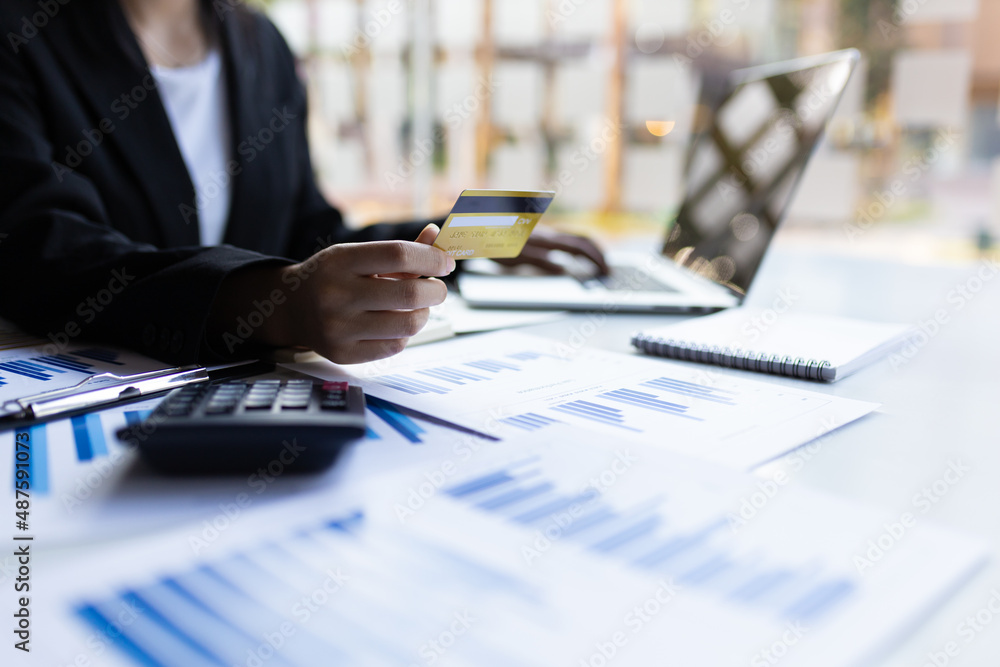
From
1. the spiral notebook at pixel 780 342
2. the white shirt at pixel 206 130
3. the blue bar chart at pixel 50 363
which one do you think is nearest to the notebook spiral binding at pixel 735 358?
the spiral notebook at pixel 780 342

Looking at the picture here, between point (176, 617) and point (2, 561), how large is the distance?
0.10 meters

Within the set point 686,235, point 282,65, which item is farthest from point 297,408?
point 282,65

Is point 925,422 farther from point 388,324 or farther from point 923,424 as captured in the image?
point 388,324

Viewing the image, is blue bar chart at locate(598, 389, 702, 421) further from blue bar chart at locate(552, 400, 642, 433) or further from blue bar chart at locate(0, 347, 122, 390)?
blue bar chart at locate(0, 347, 122, 390)

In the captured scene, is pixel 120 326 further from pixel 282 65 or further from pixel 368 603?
pixel 282 65

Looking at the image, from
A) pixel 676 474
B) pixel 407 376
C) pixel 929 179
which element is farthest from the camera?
pixel 929 179

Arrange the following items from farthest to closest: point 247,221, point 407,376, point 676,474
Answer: point 247,221 → point 407,376 → point 676,474

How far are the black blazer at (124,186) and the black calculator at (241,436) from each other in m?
0.22

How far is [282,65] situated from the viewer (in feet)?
4.58

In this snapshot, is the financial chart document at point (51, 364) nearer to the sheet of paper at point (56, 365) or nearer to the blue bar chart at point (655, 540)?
the sheet of paper at point (56, 365)

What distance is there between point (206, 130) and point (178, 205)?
217 millimetres

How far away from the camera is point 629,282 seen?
1.08 metres

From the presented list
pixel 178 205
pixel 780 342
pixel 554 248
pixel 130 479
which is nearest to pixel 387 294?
pixel 130 479

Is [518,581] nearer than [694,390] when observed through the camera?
Yes
